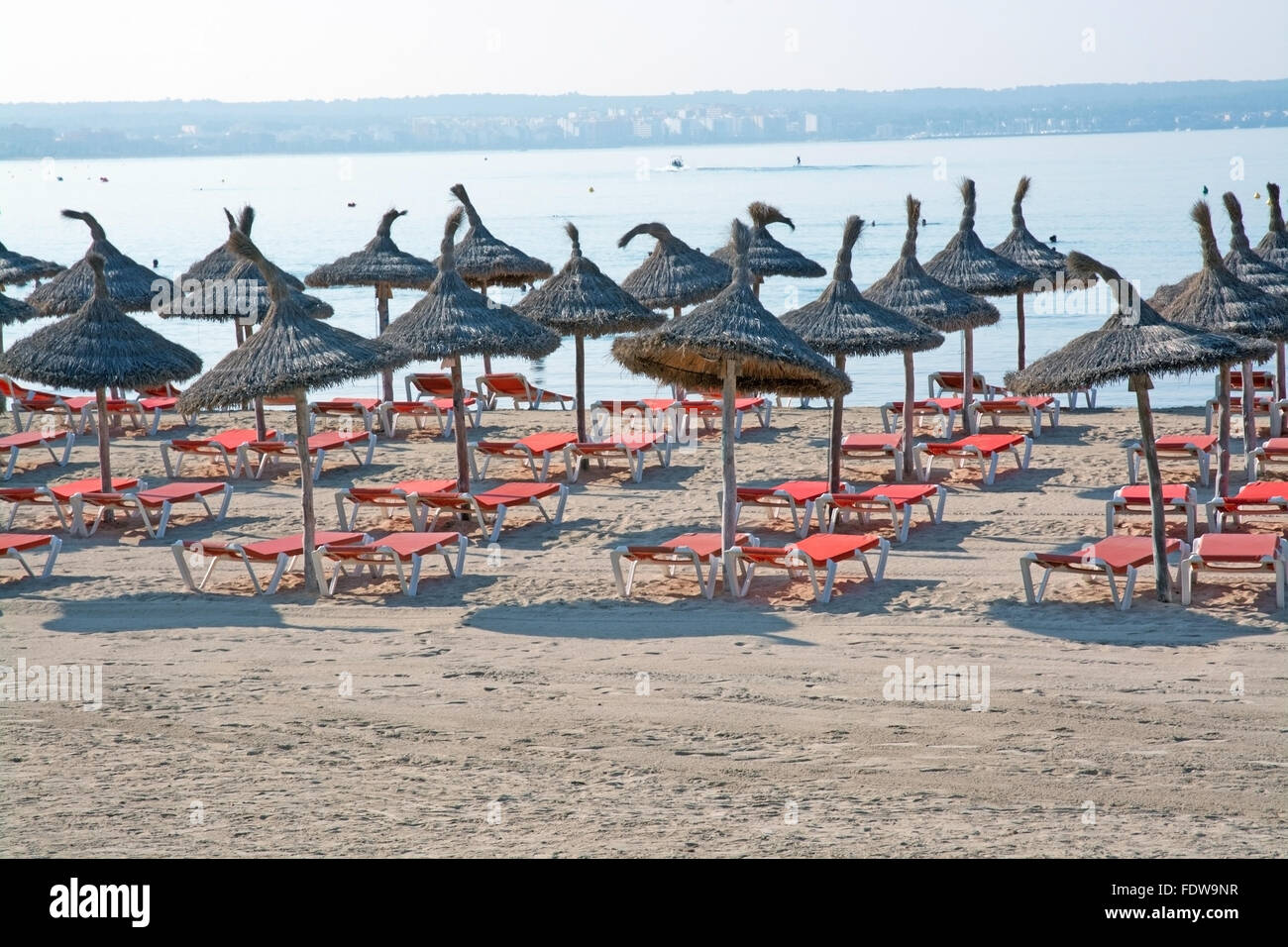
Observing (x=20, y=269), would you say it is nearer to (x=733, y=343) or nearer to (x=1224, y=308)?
(x=733, y=343)

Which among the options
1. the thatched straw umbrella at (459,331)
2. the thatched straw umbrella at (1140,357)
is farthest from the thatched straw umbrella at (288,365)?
the thatched straw umbrella at (1140,357)

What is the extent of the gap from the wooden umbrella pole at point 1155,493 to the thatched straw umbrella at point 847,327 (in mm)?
2898

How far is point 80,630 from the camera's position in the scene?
9203mm

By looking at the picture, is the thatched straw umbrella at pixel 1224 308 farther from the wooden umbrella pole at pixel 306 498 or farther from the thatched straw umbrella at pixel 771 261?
the thatched straw umbrella at pixel 771 261

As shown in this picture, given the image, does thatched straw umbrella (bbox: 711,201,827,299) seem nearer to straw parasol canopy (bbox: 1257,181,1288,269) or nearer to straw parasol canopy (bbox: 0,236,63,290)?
straw parasol canopy (bbox: 1257,181,1288,269)

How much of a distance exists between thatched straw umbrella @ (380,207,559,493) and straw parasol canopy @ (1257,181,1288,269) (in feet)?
24.1

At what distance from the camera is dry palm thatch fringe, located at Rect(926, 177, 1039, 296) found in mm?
16312

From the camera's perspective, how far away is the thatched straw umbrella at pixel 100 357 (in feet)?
40.8

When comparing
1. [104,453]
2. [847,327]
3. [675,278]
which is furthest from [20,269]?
[847,327]

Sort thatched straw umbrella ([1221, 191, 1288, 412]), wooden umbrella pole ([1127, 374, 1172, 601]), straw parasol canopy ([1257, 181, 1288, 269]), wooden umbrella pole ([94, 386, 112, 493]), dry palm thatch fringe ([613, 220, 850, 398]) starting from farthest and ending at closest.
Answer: straw parasol canopy ([1257, 181, 1288, 269])
thatched straw umbrella ([1221, 191, 1288, 412])
wooden umbrella pole ([94, 386, 112, 493])
dry palm thatch fringe ([613, 220, 850, 398])
wooden umbrella pole ([1127, 374, 1172, 601])

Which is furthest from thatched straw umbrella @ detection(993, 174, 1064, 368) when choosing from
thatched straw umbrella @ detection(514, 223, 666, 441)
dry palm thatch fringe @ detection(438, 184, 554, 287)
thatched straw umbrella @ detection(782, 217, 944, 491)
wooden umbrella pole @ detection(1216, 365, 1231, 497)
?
wooden umbrella pole @ detection(1216, 365, 1231, 497)

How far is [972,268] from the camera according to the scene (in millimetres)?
16422

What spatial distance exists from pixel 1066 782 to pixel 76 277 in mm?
14950
